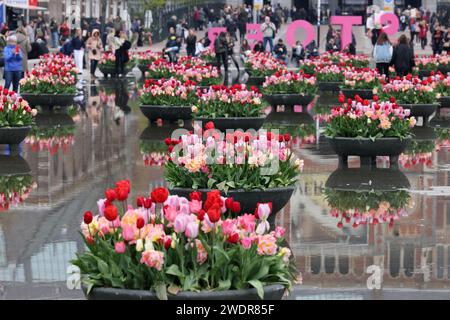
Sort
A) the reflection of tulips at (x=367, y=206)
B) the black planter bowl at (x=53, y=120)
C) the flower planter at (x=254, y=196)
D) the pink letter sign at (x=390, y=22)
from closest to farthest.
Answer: the flower planter at (x=254, y=196), the reflection of tulips at (x=367, y=206), the black planter bowl at (x=53, y=120), the pink letter sign at (x=390, y=22)

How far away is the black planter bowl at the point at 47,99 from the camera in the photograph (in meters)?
28.3

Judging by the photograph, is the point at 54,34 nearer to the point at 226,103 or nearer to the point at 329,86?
the point at 329,86

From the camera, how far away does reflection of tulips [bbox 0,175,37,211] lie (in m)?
15.2

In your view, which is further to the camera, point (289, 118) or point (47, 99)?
point (47, 99)

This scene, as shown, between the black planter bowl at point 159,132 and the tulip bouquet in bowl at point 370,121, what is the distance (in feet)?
16.5

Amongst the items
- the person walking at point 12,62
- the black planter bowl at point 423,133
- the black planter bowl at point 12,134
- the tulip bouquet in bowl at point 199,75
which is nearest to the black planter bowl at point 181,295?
the black planter bowl at point 12,134

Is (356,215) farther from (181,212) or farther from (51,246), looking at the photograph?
(181,212)

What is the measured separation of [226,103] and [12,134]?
4302mm

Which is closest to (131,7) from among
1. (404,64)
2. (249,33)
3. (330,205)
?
(249,33)

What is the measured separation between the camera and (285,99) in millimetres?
29656

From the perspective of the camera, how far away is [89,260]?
8.44m

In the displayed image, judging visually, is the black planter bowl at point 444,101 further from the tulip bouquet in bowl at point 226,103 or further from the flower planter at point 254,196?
the flower planter at point 254,196

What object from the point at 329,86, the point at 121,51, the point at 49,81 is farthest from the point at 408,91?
the point at 121,51

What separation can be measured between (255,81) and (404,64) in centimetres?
967
